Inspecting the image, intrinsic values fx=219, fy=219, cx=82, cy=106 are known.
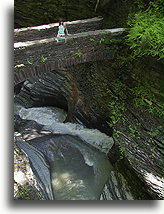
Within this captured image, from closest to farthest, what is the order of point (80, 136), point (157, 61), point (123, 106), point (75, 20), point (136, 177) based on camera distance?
point (157, 61), point (136, 177), point (123, 106), point (75, 20), point (80, 136)

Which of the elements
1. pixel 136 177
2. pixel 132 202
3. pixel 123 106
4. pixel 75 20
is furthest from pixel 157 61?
pixel 75 20

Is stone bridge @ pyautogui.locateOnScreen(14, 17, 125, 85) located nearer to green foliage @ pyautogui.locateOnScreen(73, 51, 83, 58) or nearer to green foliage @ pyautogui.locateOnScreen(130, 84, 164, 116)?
green foliage @ pyautogui.locateOnScreen(73, 51, 83, 58)

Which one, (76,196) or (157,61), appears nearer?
(157,61)

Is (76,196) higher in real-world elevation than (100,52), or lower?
lower

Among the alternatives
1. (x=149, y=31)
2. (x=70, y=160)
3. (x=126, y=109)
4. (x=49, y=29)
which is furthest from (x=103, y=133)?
(x=149, y=31)

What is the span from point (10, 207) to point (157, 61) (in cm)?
356

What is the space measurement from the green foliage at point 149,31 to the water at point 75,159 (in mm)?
2957

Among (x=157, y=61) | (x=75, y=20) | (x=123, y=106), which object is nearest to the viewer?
(x=157, y=61)

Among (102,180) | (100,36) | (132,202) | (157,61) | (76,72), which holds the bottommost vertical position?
(102,180)

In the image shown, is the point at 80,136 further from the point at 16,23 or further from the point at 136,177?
the point at 16,23

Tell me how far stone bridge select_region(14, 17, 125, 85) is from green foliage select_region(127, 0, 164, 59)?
1.66 feet

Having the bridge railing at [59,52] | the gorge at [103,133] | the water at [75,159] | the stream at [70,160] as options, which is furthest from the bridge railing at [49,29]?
the water at [75,159]

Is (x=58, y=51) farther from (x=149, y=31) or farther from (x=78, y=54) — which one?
(x=149, y=31)

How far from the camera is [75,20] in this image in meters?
6.35
